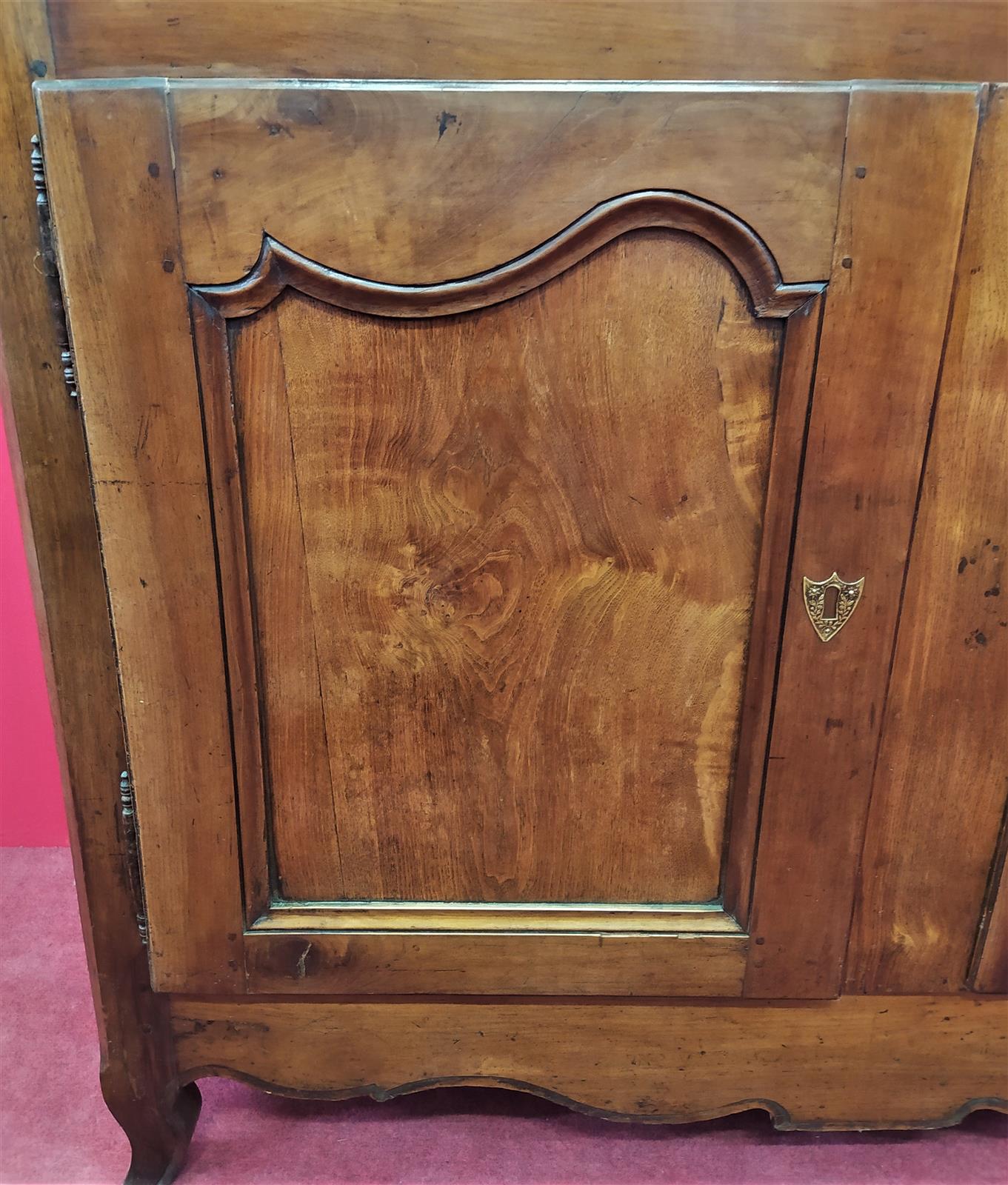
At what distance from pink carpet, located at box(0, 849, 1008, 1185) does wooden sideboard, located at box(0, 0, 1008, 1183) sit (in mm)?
101

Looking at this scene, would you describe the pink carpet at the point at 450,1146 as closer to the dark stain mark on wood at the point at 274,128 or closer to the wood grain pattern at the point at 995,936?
the wood grain pattern at the point at 995,936

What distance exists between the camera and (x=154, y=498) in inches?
28.6

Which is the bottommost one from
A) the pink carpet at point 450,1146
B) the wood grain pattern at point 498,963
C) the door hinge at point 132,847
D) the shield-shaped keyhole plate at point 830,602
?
the pink carpet at point 450,1146

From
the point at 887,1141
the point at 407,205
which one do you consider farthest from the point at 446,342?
the point at 887,1141

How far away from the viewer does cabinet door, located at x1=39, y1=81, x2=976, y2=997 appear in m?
0.65

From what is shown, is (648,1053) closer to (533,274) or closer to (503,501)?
(503,501)

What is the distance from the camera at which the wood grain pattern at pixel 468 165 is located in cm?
64

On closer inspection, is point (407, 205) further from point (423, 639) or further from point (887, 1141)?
point (887, 1141)

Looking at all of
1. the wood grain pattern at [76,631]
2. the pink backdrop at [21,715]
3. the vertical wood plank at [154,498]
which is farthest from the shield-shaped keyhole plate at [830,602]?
the pink backdrop at [21,715]

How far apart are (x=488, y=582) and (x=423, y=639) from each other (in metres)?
0.08

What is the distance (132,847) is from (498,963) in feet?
1.27

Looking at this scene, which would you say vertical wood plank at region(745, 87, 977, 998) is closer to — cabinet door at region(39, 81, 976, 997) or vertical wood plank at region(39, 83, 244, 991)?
cabinet door at region(39, 81, 976, 997)

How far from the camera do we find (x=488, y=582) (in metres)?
0.76

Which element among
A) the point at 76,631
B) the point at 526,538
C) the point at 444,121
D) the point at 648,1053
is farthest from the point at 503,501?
the point at 648,1053
